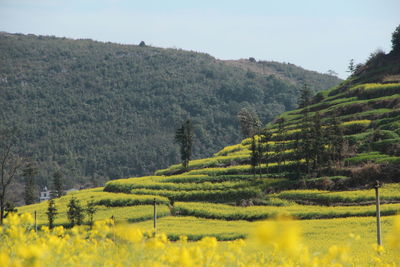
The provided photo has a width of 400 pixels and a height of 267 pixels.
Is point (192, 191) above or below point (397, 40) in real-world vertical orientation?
below

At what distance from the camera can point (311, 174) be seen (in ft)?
165

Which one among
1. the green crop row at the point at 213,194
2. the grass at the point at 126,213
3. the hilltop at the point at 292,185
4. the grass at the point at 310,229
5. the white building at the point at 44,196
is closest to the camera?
the grass at the point at 310,229

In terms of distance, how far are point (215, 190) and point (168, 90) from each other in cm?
15042

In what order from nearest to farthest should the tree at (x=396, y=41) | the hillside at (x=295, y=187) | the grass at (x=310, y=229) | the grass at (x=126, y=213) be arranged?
the grass at (x=310, y=229)
the hillside at (x=295, y=187)
the grass at (x=126, y=213)
the tree at (x=396, y=41)

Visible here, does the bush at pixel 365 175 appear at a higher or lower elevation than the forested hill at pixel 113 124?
lower

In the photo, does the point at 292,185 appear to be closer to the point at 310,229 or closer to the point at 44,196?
the point at 310,229

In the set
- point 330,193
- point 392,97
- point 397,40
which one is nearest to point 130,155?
point 397,40

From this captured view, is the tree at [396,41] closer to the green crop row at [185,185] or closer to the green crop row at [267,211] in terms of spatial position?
the green crop row at [185,185]

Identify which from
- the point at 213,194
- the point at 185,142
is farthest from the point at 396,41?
the point at 213,194

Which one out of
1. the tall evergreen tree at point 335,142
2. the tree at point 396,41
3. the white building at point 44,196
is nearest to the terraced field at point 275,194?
the tall evergreen tree at point 335,142

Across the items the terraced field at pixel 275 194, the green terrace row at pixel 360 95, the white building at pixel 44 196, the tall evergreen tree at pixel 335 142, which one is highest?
the green terrace row at pixel 360 95

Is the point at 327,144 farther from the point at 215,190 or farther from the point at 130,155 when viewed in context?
the point at 130,155

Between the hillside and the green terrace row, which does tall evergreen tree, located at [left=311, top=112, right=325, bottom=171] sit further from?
the green terrace row

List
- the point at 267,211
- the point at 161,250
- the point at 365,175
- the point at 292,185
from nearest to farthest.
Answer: the point at 161,250 → the point at 267,211 → the point at 365,175 → the point at 292,185
